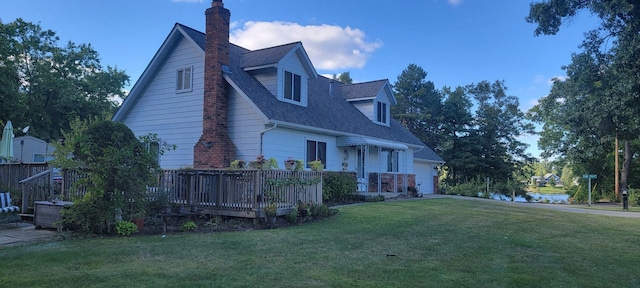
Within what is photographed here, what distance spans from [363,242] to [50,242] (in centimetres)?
535

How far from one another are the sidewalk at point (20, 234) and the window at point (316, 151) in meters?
9.66

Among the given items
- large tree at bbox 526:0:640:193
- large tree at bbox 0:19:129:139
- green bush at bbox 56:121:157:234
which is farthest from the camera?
large tree at bbox 0:19:129:139

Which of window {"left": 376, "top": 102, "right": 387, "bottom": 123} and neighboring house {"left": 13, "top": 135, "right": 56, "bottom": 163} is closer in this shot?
neighboring house {"left": 13, "top": 135, "right": 56, "bottom": 163}

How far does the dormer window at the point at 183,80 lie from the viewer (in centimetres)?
1565

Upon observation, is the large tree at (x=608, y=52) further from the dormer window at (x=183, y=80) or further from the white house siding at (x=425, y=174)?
the white house siding at (x=425, y=174)

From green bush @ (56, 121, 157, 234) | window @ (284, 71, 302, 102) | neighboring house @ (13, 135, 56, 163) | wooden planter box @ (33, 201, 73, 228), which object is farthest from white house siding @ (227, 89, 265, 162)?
neighboring house @ (13, 135, 56, 163)

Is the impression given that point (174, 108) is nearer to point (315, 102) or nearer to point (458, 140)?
point (315, 102)

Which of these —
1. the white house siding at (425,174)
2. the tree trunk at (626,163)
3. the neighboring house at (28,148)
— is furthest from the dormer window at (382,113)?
the tree trunk at (626,163)

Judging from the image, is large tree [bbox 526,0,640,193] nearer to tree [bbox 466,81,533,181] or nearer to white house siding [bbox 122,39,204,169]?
white house siding [bbox 122,39,204,169]

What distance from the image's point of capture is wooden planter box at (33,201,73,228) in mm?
8219

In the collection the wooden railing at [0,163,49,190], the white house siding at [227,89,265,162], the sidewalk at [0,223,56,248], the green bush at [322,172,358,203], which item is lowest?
the sidewalk at [0,223,56,248]

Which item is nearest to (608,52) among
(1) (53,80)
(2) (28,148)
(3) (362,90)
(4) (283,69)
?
(4) (283,69)

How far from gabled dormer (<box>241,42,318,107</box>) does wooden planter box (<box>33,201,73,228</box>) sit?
897 cm

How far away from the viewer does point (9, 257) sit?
19.0ft
